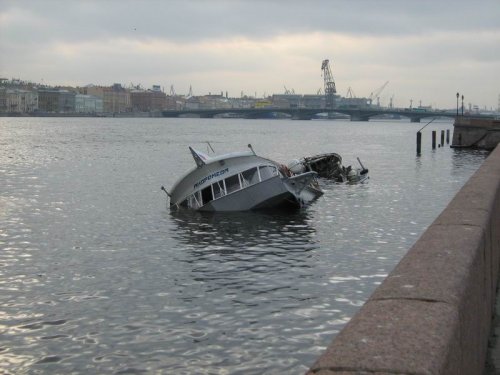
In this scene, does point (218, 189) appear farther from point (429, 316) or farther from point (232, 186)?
point (429, 316)

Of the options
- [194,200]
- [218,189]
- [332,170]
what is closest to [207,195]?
[218,189]

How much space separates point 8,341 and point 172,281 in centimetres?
543

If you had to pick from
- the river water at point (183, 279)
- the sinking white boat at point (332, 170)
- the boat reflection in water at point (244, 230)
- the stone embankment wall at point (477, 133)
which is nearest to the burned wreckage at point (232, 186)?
the boat reflection in water at point (244, 230)

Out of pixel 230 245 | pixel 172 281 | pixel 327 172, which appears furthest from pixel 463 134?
pixel 172 281

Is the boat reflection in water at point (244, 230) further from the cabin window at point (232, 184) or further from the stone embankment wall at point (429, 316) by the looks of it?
the stone embankment wall at point (429, 316)

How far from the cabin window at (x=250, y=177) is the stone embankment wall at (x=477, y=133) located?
51783 millimetres

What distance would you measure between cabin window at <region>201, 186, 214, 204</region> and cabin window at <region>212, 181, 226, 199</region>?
20 cm

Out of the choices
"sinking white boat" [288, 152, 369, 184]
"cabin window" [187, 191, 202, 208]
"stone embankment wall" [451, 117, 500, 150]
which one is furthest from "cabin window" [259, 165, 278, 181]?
"stone embankment wall" [451, 117, 500, 150]

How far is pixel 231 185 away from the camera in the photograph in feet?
99.4

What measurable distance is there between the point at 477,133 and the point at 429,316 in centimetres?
7925

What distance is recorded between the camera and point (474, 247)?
655cm

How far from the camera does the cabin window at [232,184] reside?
98.7 ft

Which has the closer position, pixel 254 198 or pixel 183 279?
pixel 183 279

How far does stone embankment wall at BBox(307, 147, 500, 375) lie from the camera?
12.0 ft
